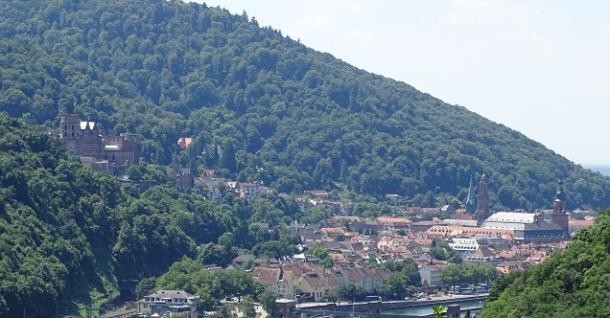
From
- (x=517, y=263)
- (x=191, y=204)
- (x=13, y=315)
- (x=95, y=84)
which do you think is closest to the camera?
(x=13, y=315)

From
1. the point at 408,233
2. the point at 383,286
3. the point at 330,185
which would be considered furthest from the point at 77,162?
the point at 330,185

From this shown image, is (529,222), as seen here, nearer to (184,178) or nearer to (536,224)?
(536,224)

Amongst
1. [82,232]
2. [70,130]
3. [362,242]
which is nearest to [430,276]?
[362,242]

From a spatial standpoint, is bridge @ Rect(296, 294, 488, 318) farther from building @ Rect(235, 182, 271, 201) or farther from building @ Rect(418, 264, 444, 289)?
building @ Rect(235, 182, 271, 201)

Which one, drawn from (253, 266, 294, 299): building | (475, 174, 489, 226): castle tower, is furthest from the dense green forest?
(475, 174, 489, 226): castle tower

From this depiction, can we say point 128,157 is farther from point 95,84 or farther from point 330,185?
point 330,185

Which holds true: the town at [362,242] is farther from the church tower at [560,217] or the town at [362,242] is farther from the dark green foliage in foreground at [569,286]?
the dark green foliage in foreground at [569,286]

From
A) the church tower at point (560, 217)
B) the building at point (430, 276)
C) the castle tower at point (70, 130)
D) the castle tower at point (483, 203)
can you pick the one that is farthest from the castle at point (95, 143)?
the church tower at point (560, 217)
